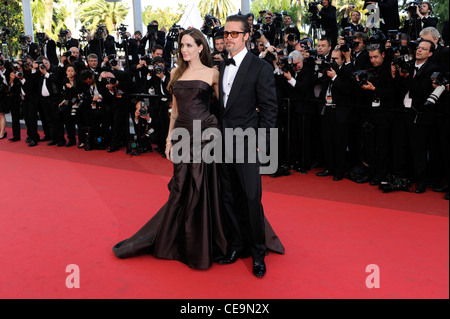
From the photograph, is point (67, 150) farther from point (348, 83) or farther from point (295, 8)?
point (295, 8)

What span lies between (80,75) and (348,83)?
401 centimetres

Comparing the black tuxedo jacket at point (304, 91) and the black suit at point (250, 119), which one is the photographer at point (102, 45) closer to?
the black tuxedo jacket at point (304, 91)

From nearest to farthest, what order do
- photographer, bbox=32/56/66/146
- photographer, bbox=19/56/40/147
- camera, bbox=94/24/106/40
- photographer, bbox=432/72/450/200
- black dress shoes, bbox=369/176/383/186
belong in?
photographer, bbox=432/72/450/200, black dress shoes, bbox=369/176/383/186, photographer, bbox=32/56/66/146, photographer, bbox=19/56/40/147, camera, bbox=94/24/106/40

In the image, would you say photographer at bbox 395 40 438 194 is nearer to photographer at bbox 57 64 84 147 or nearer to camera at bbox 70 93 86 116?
camera at bbox 70 93 86 116

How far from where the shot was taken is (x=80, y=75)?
686 cm

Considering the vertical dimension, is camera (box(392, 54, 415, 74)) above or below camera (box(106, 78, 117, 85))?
above

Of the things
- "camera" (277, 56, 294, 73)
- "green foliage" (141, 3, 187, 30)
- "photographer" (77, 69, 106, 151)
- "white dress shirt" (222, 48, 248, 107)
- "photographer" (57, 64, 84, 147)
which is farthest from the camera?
"green foliage" (141, 3, 187, 30)

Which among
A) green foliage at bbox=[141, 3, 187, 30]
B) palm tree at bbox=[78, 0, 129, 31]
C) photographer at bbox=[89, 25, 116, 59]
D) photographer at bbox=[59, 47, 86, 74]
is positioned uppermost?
palm tree at bbox=[78, 0, 129, 31]

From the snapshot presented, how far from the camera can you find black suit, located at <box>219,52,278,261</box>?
111 inches

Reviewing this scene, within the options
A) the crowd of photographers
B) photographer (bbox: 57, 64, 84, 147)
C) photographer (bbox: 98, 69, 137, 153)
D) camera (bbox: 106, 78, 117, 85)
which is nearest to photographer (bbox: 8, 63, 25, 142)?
the crowd of photographers

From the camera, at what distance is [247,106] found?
287cm

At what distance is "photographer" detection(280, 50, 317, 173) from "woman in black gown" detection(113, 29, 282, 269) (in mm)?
2235

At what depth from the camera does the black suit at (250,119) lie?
2.82m

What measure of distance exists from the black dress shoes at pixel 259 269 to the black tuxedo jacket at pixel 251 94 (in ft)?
2.81
